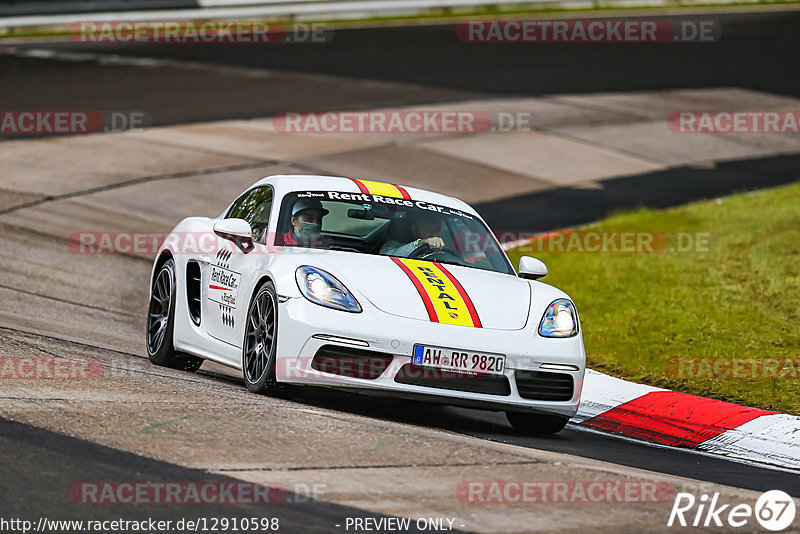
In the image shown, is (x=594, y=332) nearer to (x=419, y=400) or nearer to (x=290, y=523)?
(x=419, y=400)

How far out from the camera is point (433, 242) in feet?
27.8

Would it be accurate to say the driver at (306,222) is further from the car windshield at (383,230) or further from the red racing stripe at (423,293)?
the red racing stripe at (423,293)

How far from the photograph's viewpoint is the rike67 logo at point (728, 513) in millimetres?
5371

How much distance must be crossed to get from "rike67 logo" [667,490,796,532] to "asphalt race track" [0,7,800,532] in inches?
5.7

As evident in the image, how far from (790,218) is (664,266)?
2.45 metres

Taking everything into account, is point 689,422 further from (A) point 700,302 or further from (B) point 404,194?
(A) point 700,302

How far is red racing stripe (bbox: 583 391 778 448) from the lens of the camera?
26.6 ft

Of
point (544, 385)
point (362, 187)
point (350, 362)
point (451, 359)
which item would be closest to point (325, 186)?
point (362, 187)

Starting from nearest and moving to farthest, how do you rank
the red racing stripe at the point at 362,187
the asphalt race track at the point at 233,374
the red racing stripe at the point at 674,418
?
1. the asphalt race track at the point at 233,374
2. the red racing stripe at the point at 674,418
3. the red racing stripe at the point at 362,187

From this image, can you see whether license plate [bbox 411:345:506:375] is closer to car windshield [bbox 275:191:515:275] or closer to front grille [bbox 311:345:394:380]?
front grille [bbox 311:345:394:380]

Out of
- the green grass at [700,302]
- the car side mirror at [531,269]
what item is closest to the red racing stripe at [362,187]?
the car side mirror at [531,269]

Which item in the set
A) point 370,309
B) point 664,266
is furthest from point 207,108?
point 370,309

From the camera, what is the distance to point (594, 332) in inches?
410

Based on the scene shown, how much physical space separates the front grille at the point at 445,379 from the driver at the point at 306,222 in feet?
4.64
